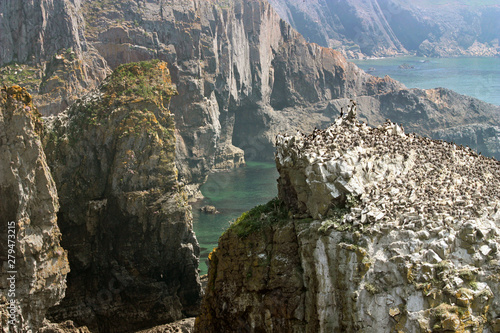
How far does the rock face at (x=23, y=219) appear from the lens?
29578 millimetres

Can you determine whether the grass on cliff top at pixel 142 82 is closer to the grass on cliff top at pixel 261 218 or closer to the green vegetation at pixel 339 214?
the grass on cliff top at pixel 261 218

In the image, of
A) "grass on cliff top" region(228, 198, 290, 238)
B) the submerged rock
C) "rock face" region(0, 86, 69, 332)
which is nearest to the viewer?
"grass on cliff top" region(228, 198, 290, 238)

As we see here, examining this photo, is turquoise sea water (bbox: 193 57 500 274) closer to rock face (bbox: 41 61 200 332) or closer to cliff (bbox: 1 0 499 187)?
cliff (bbox: 1 0 499 187)

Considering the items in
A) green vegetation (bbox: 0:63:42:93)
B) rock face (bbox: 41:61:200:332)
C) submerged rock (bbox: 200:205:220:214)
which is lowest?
submerged rock (bbox: 200:205:220:214)

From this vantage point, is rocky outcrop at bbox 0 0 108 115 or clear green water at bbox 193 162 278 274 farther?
clear green water at bbox 193 162 278 274

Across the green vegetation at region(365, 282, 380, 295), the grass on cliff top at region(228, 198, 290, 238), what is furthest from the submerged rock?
the green vegetation at region(365, 282, 380, 295)

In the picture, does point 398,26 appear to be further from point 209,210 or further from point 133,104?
point 133,104

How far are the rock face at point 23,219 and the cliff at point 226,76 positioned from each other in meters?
29.9

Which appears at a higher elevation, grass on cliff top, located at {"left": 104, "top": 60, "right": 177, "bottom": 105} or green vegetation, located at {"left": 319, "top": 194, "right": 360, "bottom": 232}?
grass on cliff top, located at {"left": 104, "top": 60, "right": 177, "bottom": 105}

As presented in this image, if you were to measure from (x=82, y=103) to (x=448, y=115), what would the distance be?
89.6 meters

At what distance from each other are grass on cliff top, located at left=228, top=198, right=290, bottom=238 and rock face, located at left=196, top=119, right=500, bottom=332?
62 millimetres

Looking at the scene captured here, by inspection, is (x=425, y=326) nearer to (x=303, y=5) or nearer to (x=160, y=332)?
(x=160, y=332)

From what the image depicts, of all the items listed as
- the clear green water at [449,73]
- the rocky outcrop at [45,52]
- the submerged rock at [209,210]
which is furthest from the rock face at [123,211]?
the clear green water at [449,73]

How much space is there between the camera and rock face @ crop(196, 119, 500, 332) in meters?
20.8
